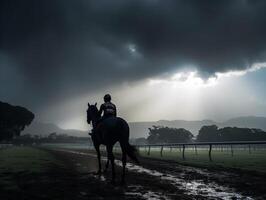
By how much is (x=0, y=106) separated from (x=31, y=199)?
94790mm

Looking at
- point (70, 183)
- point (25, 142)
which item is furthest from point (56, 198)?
point (25, 142)

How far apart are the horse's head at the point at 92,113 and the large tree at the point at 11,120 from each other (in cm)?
8050

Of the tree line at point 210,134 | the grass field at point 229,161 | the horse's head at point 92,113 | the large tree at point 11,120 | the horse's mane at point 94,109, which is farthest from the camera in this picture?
the large tree at point 11,120

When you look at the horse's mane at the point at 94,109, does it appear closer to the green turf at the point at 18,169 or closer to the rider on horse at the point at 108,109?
the rider on horse at the point at 108,109

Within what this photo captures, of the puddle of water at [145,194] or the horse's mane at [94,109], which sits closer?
the puddle of water at [145,194]

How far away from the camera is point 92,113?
15344 millimetres

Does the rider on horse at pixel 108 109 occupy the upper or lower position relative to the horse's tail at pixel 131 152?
upper

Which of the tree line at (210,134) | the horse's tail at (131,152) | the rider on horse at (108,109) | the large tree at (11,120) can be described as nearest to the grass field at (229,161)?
the horse's tail at (131,152)

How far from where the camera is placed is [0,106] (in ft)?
315

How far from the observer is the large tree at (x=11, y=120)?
3593 inches

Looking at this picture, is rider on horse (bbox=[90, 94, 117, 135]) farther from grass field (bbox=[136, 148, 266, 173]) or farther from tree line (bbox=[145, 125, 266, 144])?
tree line (bbox=[145, 125, 266, 144])

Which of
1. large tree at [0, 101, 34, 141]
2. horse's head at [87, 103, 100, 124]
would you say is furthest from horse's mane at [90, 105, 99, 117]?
large tree at [0, 101, 34, 141]

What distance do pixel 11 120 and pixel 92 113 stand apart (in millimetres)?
85726

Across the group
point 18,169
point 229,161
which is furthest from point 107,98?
point 229,161
